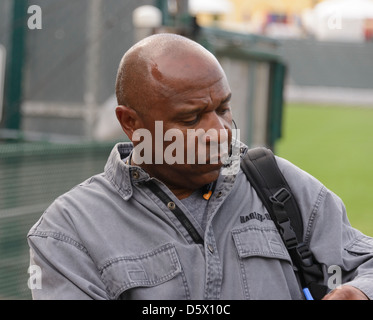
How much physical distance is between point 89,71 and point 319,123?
15493 mm

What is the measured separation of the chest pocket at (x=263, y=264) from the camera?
1976mm

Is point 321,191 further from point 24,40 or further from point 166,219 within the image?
point 24,40

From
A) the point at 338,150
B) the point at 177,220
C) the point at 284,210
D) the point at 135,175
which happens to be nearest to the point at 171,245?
the point at 177,220

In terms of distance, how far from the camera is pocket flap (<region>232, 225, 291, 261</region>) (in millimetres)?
2010

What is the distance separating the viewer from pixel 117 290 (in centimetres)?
194

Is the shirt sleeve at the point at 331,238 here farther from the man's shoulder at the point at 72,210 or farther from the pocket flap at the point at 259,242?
the man's shoulder at the point at 72,210

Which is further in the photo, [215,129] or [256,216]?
[256,216]

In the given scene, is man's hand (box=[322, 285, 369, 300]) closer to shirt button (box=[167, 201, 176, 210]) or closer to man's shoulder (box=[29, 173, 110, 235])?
shirt button (box=[167, 201, 176, 210])

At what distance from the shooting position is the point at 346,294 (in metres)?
1.91

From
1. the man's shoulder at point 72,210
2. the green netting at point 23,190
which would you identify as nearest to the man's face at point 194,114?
the man's shoulder at point 72,210

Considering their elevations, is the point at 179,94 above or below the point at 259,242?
above

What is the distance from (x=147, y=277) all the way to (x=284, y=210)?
42 cm

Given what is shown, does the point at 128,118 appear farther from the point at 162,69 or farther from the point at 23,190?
the point at 23,190

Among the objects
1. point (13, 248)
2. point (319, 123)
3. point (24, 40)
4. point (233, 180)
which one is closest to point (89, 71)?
point (24, 40)
